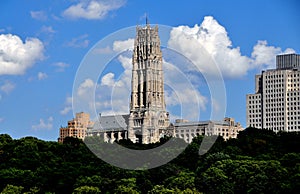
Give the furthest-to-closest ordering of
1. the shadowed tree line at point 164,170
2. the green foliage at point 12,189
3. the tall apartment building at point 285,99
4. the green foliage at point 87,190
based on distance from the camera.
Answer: the tall apartment building at point 285,99, the green foliage at point 12,189, the green foliage at point 87,190, the shadowed tree line at point 164,170

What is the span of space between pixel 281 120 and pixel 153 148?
7942cm

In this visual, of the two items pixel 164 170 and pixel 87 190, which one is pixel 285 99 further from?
pixel 87 190

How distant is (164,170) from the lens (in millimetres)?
96688

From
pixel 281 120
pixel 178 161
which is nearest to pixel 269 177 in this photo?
pixel 178 161

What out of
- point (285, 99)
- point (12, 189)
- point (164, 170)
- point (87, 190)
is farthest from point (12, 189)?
point (285, 99)

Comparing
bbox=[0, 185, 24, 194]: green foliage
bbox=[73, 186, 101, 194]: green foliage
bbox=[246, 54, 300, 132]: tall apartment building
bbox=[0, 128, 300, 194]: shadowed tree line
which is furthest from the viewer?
bbox=[246, 54, 300, 132]: tall apartment building

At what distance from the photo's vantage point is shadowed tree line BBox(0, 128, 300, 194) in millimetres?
83250

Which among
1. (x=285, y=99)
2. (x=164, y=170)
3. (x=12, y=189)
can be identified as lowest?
(x=12, y=189)

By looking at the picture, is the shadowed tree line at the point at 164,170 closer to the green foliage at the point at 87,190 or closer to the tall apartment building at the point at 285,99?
the green foliage at the point at 87,190

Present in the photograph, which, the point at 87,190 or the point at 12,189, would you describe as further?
the point at 12,189

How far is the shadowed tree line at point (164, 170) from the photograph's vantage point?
273 ft

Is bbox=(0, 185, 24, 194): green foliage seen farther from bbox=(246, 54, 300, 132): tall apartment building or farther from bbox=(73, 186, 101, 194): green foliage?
bbox=(246, 54, 300, 132): tall apartment building

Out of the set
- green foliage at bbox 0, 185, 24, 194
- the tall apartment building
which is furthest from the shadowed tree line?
the tall apartment building

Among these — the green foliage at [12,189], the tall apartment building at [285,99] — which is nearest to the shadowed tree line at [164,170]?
the green foliage at [12,189]
